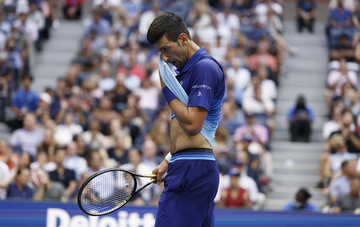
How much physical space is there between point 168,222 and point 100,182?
2.74ft

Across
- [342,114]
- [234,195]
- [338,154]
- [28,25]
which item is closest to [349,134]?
[338,154]

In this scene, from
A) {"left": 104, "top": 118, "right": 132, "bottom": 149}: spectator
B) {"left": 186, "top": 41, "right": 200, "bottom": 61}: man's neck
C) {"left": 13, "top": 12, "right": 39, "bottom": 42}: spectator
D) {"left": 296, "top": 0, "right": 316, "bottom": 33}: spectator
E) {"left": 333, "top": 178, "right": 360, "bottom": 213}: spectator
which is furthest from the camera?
{"left": 296, "top": 0, "right": 316, "bottom": 33}: spectator

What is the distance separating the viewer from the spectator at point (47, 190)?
8195 millimetres

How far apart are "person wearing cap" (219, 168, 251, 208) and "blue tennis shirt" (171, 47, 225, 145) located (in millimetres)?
4437

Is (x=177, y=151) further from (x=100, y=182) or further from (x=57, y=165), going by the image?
(x=57, y=165)

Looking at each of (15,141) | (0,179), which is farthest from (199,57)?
(15,141)

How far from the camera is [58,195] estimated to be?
8.20 meters

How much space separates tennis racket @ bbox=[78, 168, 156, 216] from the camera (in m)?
4.29

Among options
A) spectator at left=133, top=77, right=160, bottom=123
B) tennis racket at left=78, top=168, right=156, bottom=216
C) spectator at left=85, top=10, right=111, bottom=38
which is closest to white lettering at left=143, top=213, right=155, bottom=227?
tennis racket at left=78, top=168, right=156, bottom=216

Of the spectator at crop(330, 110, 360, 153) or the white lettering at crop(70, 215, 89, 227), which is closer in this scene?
the white lettering at crop(70, 215, 89, 227)

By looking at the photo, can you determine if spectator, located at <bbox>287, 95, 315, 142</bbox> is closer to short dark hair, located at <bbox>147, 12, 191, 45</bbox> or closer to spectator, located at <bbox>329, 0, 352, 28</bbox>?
spectator, located at <bbox>329, 0, 352, 28</bbox>

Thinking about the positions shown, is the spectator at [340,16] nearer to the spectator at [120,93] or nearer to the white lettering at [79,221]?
the spectator at [120,93]

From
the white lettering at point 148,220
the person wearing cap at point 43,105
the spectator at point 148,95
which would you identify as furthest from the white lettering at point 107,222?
the spectator at point 148,95

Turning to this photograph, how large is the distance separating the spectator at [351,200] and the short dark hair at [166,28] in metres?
4.88
